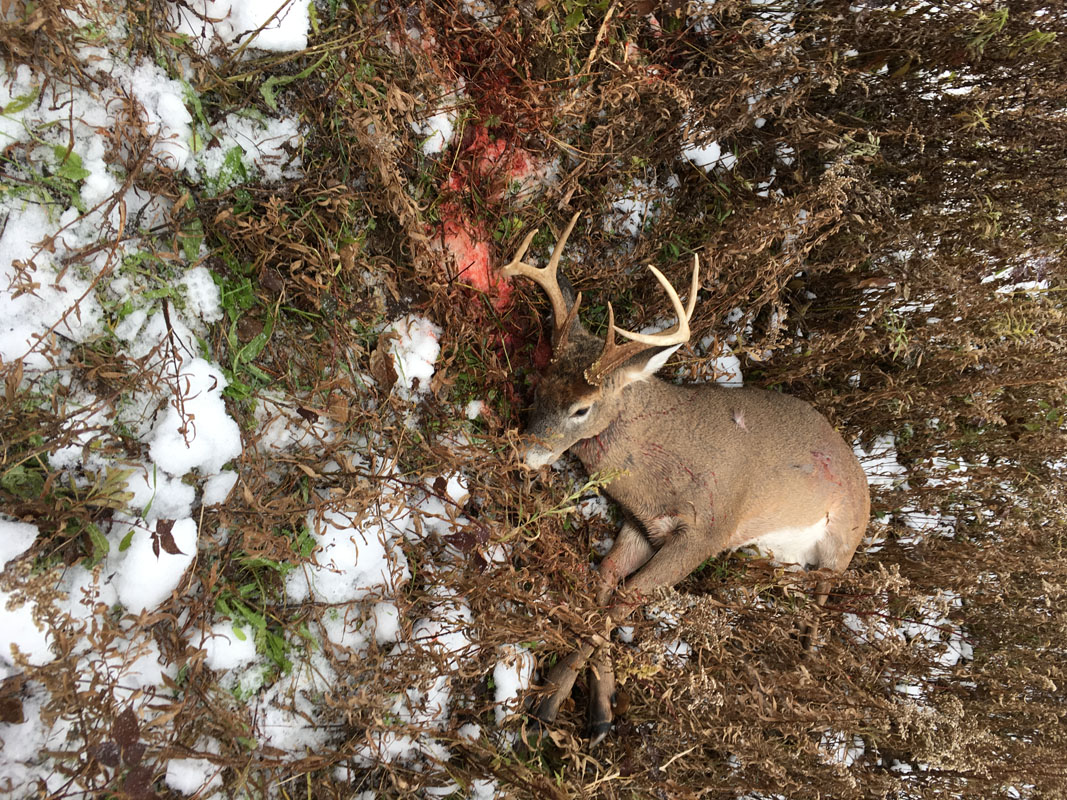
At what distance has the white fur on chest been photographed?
12.3ft

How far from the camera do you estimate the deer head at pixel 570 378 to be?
3080 mm

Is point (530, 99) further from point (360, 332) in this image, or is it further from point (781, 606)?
point (781, 606)

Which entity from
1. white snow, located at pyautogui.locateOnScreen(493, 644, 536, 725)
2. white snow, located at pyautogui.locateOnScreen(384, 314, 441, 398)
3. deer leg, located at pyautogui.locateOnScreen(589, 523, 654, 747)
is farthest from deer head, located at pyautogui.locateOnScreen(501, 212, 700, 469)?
white snow, located at pyautogui.locateOnScreen(493, 644, 536, 725)

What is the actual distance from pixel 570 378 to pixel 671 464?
2.59 feet

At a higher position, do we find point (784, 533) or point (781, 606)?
point (784, 533)

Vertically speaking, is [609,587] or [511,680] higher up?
[609,587]

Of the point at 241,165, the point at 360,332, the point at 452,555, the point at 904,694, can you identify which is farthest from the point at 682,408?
the point at 241,165

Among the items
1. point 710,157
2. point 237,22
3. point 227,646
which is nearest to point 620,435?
point 710,157

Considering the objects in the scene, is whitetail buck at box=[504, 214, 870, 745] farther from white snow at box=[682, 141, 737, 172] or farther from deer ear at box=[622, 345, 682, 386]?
white snow at box=[682, 141, 737, 172]

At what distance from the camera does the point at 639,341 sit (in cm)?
289

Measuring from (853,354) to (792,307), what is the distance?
50 centimetres

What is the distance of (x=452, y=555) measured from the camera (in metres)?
3.33

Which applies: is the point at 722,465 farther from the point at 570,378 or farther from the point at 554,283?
the point at 554,283

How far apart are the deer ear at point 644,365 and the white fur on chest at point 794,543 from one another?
130cm
